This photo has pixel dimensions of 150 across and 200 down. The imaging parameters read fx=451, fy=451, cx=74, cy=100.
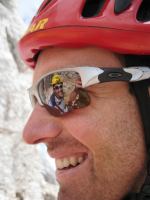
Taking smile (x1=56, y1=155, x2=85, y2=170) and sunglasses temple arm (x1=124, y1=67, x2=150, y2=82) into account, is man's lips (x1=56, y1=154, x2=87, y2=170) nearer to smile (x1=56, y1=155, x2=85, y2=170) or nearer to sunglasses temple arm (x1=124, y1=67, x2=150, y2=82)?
smile (x1=56, y1=155, x2=85, y2=170)

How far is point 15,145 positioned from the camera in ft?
31.0

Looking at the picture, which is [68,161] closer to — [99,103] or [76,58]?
[99,103]

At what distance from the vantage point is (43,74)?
2.75 metres

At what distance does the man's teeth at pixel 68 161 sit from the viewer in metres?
2.65

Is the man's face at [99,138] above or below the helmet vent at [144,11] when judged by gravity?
below

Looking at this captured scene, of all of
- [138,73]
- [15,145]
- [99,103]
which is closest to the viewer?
[138,73]

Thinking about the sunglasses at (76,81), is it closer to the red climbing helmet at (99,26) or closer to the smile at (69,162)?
the red climbing helmet at (99,26)

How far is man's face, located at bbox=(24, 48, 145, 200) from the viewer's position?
99.4 inches

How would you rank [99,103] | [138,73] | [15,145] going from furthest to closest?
[15,145] → [99,103] → [138,73]

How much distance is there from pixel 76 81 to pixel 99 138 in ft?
1.18

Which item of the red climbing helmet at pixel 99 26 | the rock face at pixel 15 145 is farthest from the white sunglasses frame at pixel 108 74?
the rock face at pixel 15 145

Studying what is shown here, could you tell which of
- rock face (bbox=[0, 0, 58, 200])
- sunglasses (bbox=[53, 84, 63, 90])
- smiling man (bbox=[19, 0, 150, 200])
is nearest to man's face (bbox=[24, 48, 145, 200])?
smiling man (bbox=[19, 0, 150, 200])

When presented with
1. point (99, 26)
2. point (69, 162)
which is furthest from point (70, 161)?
point (99, 26)

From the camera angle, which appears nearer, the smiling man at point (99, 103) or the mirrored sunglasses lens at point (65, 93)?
the smiling man at point (99, 103)
